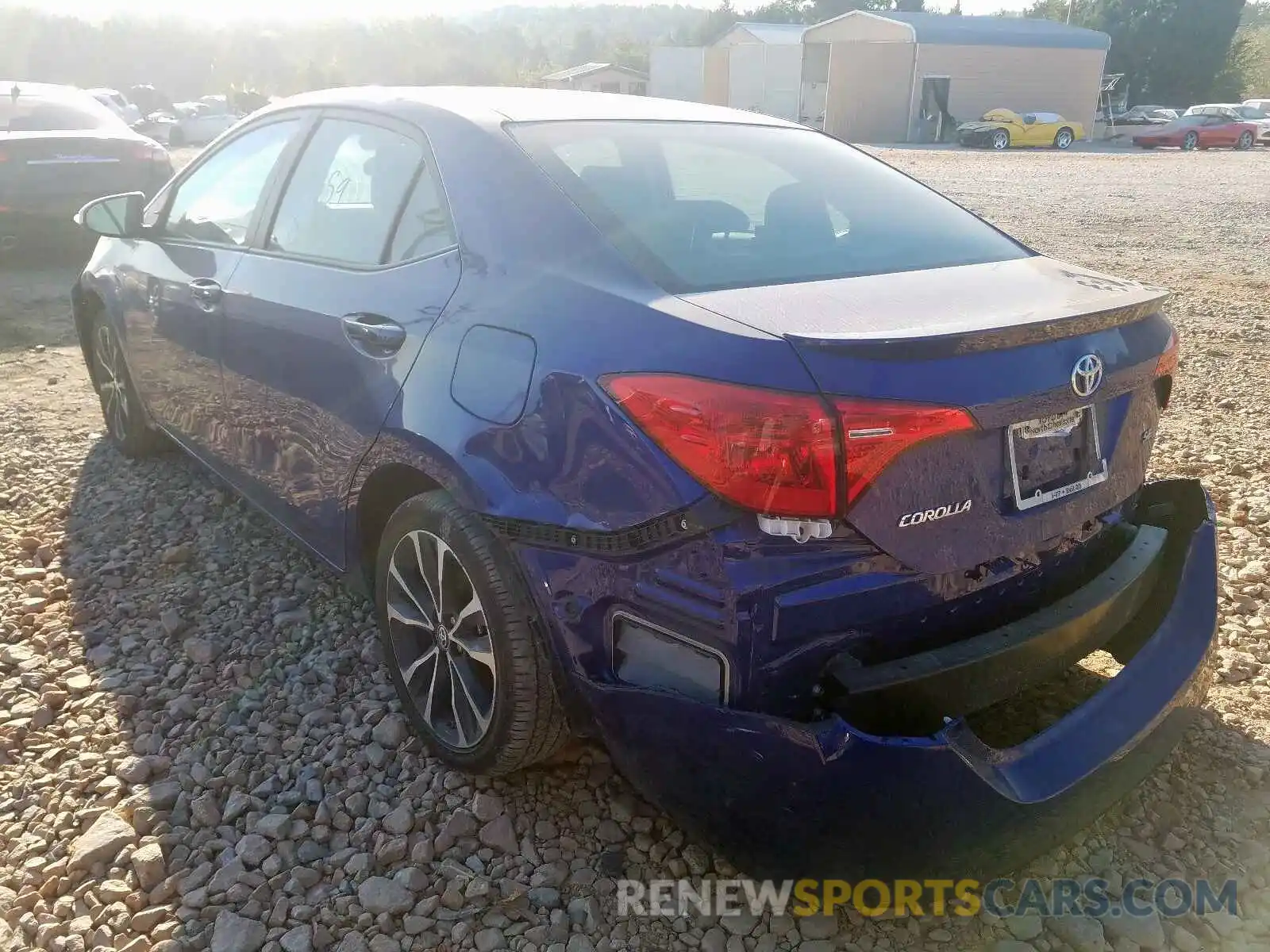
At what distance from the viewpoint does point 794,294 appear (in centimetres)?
214

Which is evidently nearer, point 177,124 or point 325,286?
point 325,286

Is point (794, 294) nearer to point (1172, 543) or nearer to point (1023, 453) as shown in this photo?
point (1023, 453)

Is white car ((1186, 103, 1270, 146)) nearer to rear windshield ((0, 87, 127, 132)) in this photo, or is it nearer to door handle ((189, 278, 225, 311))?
rear windshield ((0, 87, 127, 132))

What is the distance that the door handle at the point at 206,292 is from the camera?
338 centimetres

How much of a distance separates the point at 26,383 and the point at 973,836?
239 inches

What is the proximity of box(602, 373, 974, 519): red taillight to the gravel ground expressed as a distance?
3.06 feet

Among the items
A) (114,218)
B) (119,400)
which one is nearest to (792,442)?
(114,218)

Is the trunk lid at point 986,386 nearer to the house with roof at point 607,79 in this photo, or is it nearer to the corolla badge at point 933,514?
the corolla badge at point 933,514

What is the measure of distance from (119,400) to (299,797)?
9.37 feet

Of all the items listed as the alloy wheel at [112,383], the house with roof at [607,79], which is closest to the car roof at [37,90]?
the alloy wheel at [112,383]

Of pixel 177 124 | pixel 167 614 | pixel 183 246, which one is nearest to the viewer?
pixel 167 614

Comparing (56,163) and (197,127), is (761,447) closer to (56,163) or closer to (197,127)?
(56,163)

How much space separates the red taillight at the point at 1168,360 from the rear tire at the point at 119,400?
3915mm

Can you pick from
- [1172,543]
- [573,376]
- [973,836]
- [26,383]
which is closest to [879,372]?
[573,376]
